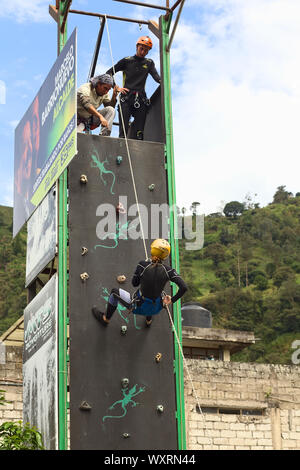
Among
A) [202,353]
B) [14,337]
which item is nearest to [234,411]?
[202,353]

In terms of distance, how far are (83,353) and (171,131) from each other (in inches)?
174

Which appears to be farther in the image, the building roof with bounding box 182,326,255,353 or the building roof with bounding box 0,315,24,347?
the building roof with bounding box 182,326,255,353

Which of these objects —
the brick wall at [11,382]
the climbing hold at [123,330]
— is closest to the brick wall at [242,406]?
the brick wall at [11,382]

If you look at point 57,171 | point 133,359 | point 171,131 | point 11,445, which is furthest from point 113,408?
point 171,131

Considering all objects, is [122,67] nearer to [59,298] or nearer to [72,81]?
[72,81]

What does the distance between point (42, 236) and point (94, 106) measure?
252cm

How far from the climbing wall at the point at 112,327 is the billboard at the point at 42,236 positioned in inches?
13.7

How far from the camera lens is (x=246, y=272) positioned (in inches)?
3125

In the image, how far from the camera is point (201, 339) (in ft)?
80.5

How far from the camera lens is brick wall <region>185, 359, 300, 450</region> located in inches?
807

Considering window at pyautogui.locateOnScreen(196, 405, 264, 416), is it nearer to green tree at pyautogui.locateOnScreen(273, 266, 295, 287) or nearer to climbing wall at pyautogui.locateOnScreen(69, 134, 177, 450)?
climbing wall at pyautogui.locateOnScreen(69, 134, 177, 450)

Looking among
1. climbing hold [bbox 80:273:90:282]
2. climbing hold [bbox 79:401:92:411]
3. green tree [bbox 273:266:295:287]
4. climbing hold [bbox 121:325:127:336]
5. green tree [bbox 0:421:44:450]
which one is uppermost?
green tree [bbox 273:266:295:287]

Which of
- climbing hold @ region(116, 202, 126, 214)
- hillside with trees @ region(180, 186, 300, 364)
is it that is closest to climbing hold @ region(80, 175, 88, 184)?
climbing hold @ region(116, 202, 126, 214)

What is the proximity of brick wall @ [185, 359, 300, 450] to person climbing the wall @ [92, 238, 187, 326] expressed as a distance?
792cm
